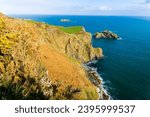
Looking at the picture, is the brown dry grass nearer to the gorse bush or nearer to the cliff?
the cliff

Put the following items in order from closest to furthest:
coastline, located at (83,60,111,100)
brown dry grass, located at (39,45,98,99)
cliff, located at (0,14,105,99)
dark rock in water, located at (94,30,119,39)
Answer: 1. cliff, located at (0,14,105,99)
2. brown dry grass, located at (39,45,98,99)
3. coastline, located at (83,60,111,100)
4. dark rock in water, located at (94,30,119,39)

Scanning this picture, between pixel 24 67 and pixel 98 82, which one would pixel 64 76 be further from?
pixel 98 82

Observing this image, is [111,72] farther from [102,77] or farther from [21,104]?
[21,104]

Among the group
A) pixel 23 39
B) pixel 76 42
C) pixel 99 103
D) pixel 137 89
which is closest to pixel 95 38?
pixel 76 42

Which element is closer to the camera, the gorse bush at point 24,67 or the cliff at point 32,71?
the cliff at point 32,71

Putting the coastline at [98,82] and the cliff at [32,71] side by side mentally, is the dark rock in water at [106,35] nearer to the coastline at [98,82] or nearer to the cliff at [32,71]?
the coastline at [98,82]

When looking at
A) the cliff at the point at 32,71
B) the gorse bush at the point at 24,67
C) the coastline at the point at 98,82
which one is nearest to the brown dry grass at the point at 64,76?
the cliff at the point at 32,71

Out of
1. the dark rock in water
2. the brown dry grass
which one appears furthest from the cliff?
the dark rock in water

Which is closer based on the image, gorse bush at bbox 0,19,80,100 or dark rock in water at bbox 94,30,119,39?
gorse bush at bbox 0,19,80,100

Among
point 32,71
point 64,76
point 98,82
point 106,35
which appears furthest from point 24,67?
point 106,35

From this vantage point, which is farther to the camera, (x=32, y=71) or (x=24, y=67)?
(x=32, y=71)

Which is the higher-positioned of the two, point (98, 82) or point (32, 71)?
point (32, 71)
